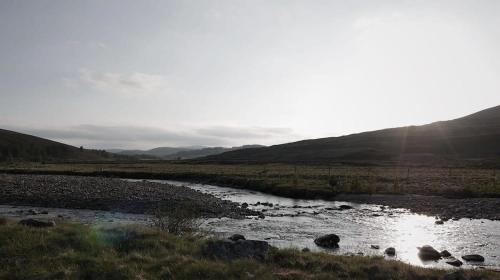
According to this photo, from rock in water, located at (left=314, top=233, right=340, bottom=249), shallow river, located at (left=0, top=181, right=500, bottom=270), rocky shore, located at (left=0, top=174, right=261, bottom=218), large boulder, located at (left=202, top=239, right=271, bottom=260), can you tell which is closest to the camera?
large boulder, located at (left=202, top=239, right=271, bottom=260)

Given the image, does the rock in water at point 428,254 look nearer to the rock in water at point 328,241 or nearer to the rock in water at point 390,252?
the rock in water at point 390,252

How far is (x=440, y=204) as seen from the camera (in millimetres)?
42531

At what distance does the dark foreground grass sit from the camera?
45.9 feet

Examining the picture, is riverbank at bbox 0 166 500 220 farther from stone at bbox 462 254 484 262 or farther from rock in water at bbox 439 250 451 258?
stone at bbox 462 254 484 262

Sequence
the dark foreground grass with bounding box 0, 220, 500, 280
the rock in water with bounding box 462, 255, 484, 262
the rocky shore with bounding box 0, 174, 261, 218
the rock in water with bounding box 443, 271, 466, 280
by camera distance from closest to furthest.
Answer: the dark foreground grass with bounding box 0, 220, 500, 280, the rock in water with bounding box 443, 271, 466, 280, the rock in water with bounding box 462, 255, 484, 262, the rocky shore with bounding box 0, 174, 261, 218

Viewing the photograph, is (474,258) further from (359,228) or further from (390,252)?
(359,228)

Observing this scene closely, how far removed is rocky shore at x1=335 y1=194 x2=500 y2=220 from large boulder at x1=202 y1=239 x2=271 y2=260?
24.0 metres

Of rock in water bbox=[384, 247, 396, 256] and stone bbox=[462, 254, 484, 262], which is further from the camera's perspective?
rock in water bbox=[384, 247, 396, 256]

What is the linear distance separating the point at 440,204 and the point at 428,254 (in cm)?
2266

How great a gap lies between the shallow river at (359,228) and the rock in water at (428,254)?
1.11ft

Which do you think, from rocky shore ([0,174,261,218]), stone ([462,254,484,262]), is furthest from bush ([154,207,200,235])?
stone ([462,254,484,262])

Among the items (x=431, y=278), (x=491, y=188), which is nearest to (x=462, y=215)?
(x=491, y=188)

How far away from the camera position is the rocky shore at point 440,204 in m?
36.9

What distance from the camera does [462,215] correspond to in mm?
36531
